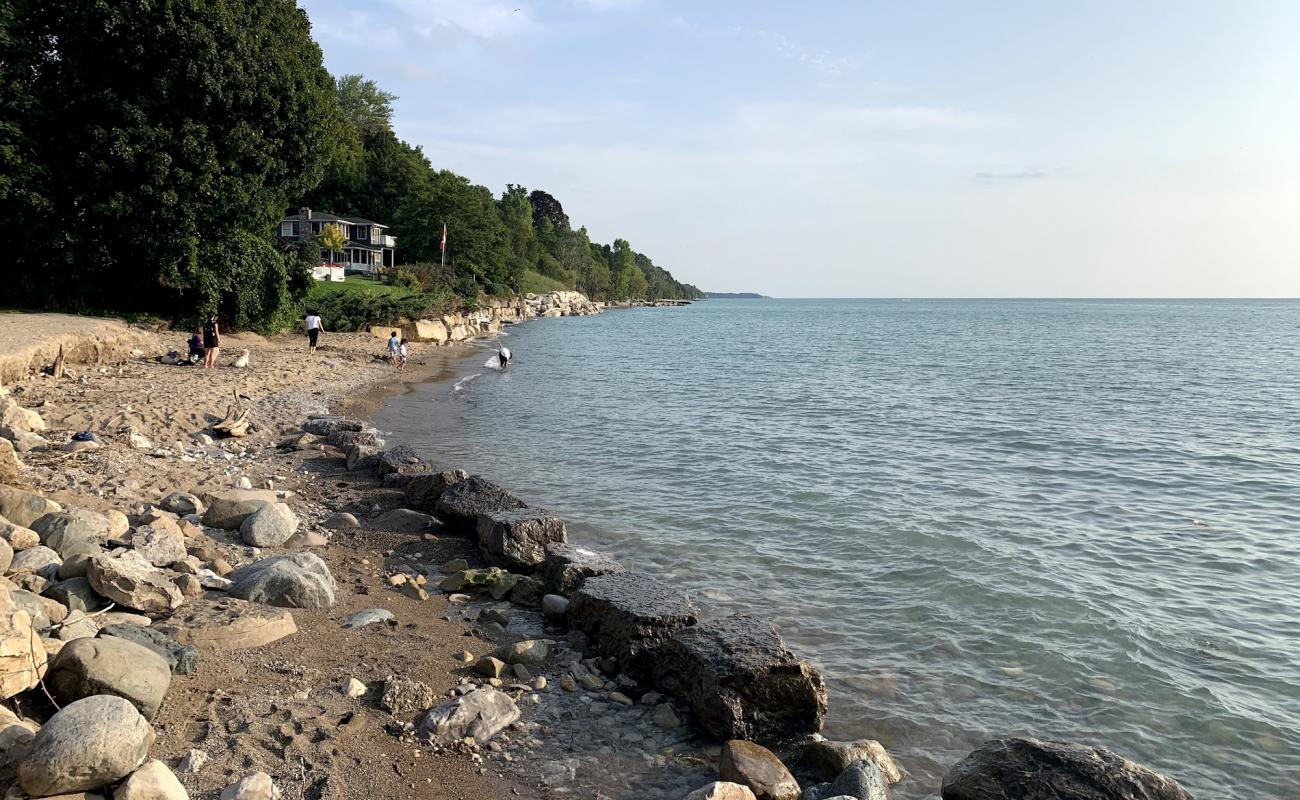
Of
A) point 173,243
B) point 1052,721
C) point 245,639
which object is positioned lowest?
point 1052,721

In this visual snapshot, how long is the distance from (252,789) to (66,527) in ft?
16.2

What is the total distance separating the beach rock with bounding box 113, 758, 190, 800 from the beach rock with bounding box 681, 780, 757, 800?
3437 mm

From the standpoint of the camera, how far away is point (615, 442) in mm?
21641

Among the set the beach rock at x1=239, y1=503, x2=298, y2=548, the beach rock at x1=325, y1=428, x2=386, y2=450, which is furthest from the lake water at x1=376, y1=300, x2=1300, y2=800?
the beach rock at x1=239, y1=503, x2=298, y2=548

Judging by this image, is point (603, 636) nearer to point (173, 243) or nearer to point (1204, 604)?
point (1204, 604)

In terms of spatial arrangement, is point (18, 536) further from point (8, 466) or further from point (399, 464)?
point (399, 464)

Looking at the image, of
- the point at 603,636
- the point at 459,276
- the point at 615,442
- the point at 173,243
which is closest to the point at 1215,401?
the point at 615,442

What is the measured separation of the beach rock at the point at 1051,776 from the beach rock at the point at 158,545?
27.0 ft

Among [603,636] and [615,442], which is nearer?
[603,636]

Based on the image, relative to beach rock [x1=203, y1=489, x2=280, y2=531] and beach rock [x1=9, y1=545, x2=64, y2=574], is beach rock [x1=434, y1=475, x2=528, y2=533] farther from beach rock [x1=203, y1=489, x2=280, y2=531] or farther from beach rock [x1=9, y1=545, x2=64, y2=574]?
beach rock [x1=9, y1=545, x2=64, y2=574]

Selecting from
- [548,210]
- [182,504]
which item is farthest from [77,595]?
[548,210]

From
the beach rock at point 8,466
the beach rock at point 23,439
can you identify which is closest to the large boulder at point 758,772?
the beach rock at point 8,466

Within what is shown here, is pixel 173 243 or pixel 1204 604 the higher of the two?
pixel 173 243

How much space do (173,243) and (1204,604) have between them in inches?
1235
